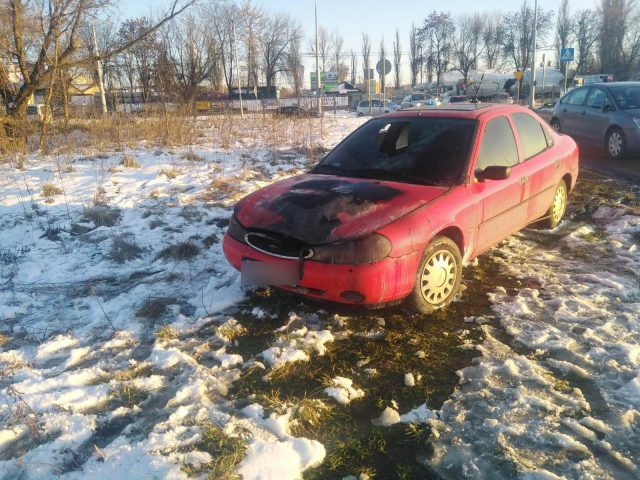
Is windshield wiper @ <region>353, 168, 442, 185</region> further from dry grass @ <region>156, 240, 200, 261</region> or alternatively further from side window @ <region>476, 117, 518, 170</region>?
dry grass @ <region>156, 240, 200, 261</region>

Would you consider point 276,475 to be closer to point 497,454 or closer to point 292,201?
point 497,454

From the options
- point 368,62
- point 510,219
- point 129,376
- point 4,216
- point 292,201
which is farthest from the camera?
point 368,62

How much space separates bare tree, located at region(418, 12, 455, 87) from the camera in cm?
6259

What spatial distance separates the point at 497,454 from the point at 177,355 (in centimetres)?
199

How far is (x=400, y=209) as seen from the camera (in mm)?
3334

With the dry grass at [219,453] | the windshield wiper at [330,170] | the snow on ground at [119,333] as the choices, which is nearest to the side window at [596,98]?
the snow on ground at [119,333]

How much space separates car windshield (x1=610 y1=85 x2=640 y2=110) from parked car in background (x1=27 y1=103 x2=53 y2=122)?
1219 centimetres

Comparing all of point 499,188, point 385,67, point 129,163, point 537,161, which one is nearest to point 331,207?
point 499,188

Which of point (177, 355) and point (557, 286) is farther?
point (557, 286)

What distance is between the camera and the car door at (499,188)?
154 inches

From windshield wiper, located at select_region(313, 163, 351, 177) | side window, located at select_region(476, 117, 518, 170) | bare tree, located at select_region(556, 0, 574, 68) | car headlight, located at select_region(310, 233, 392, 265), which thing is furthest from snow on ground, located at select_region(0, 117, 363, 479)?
bare tree, located at select_region(556, 0, 574, 68)

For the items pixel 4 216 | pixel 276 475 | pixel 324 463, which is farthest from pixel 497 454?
pixel 4 216

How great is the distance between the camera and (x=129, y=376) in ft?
9.45

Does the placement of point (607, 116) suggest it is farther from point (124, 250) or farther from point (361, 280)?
point (124, 250)
